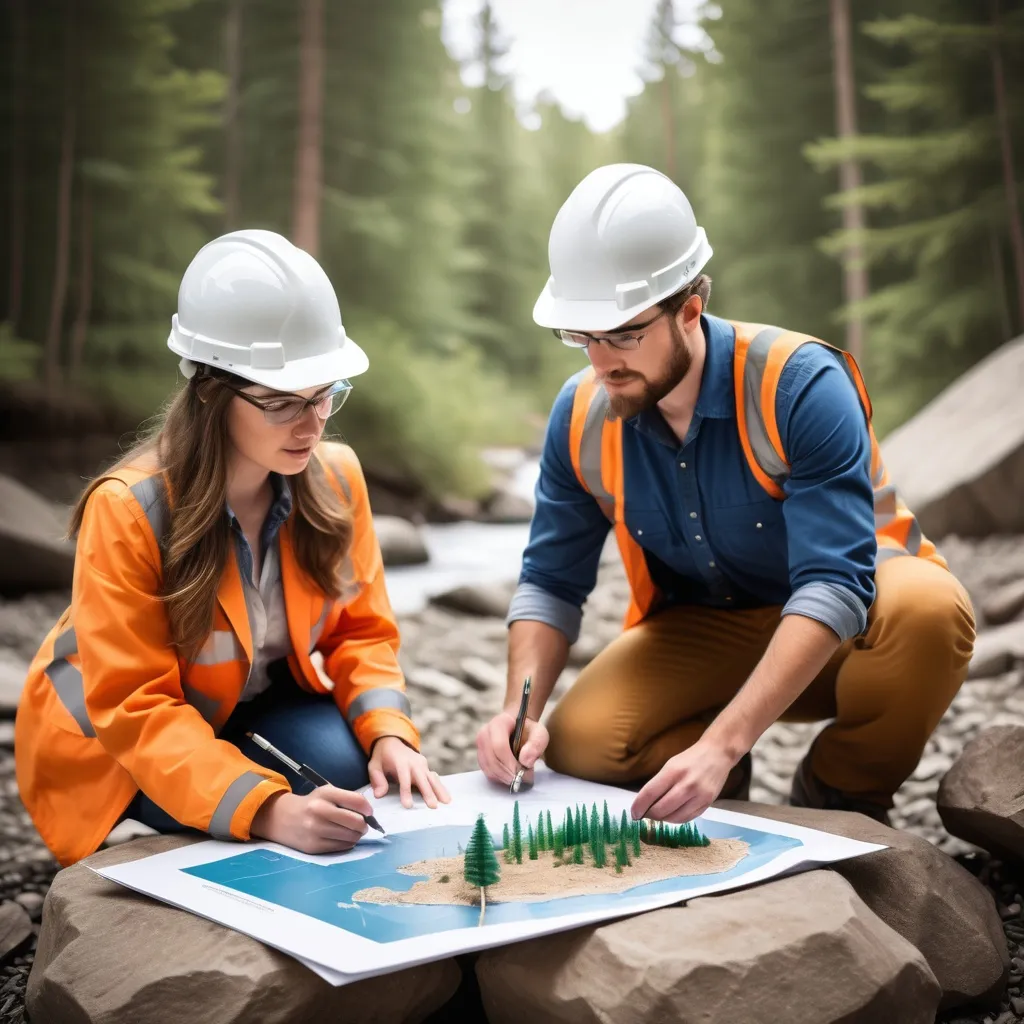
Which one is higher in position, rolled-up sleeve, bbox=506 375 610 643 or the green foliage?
rolled-up sleeve, bbox=506 375 610 643

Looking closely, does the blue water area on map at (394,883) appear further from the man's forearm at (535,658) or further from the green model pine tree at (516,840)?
the man's forearm at (535,658)

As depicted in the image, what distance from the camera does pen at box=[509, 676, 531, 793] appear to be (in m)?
2.18

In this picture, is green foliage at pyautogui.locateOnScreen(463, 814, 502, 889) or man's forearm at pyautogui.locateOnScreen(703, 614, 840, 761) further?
man's forearm at pyautogui.locateOnScreen(703, 614, 840, 761)

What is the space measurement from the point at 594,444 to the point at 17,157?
552 centimetres

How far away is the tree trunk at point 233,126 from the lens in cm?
743

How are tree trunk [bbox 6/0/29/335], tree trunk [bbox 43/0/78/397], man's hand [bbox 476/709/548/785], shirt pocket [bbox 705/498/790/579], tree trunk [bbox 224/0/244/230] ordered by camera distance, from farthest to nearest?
1. tree trunk [bbox 224/0/244/230]
2. tree trunk [bbox 43/0/78/397]
3. tree trunk [bbox 6/0/29/335]
4. shirt pocket [bbox 705/498/790/579]
5. man's hand [bbox 476/709/548/785]

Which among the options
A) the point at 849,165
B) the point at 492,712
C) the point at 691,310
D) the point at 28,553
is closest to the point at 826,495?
the point at 691,310

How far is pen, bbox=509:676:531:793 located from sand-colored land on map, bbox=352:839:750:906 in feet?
0.92

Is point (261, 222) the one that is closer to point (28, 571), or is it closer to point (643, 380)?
point (28, 571)

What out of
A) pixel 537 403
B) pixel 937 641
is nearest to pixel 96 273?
pixel 537 403

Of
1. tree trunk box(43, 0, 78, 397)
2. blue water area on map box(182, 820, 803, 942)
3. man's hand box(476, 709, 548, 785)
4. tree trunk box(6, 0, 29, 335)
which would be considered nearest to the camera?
blue water area on map box(182, 820, 803, 942)

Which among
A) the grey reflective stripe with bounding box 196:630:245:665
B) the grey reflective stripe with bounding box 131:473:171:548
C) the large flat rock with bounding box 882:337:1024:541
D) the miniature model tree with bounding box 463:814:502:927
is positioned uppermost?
the grey reflective stripe with bounding box 131:473:171:548

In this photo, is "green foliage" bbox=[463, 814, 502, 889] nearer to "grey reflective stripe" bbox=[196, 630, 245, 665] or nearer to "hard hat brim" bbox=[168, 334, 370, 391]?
"grey reflective stripe" bbox=[196, 630, 245, 665]

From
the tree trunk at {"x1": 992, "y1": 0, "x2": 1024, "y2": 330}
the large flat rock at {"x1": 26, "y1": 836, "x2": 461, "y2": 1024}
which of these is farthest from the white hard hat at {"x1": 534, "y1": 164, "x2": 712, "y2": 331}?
the tree trunk at {"x1": 992, "y1": 0, "x2": 1024, "y2": 330}
